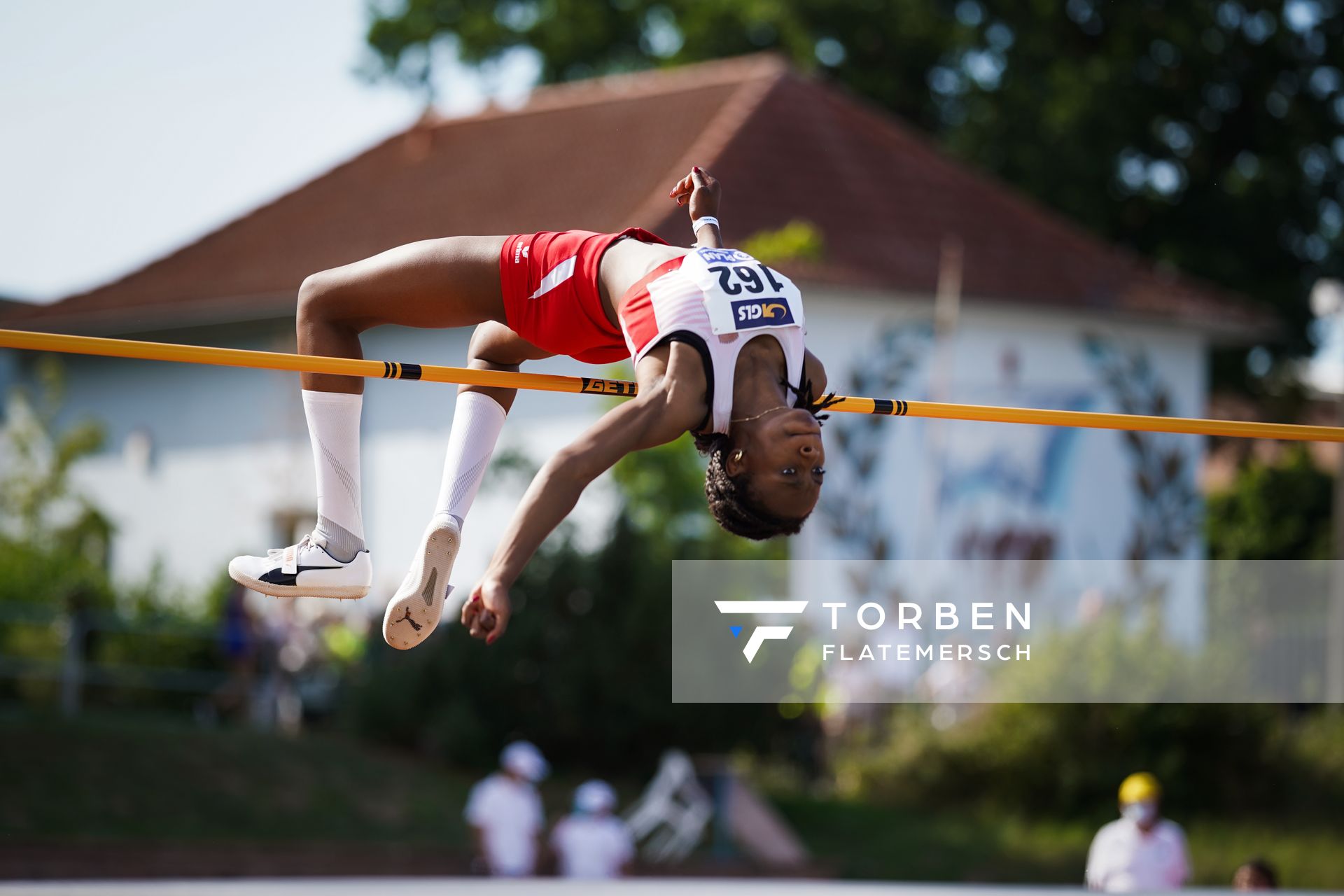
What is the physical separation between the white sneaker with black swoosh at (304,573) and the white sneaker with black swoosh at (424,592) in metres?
0.61

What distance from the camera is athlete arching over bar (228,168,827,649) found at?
5.22 meters

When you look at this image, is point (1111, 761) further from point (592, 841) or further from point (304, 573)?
point (304, 573)

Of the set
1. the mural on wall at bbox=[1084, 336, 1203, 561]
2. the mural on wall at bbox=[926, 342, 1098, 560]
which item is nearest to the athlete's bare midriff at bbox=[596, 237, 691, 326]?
the mural on wall at bbox=[926, 342, 1098, 560]

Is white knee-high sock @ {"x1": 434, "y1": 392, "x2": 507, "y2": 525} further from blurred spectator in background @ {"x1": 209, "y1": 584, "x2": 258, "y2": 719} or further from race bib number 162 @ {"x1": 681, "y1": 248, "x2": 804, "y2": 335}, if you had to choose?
blurred spectator in background @ {"x1": 209, "y1": 584, "x2": 258, "y2": 719}

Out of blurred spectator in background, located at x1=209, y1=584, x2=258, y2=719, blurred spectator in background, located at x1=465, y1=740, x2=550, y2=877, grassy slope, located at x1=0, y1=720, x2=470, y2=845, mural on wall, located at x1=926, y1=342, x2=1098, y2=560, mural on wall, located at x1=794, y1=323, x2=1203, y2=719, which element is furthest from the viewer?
mural on wall, located at x1=926, y1=342, x2=1098, y2=560

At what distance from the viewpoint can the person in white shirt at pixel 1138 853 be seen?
11.9 metres

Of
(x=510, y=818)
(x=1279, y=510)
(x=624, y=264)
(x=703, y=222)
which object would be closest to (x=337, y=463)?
(x=624, y=264)

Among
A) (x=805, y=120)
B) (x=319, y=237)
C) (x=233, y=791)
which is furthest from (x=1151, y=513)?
(x=233, y=791)

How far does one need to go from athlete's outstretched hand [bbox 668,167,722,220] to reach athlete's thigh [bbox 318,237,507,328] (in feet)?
2.42

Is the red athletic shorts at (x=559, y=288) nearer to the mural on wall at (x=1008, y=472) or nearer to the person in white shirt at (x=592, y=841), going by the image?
the person in white shirt at (x=592, y=841)

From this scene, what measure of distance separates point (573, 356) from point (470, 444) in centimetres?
50

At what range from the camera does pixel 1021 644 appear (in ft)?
56.8

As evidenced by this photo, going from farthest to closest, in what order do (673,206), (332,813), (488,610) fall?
(673,206) → (332,813) → (488,610)

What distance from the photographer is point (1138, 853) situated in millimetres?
11961
